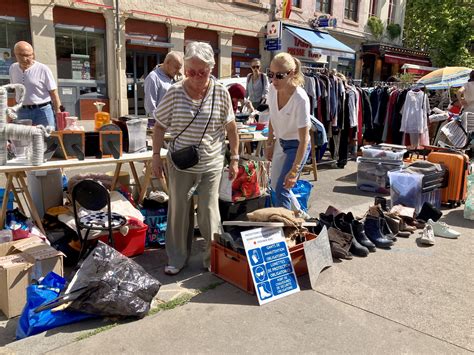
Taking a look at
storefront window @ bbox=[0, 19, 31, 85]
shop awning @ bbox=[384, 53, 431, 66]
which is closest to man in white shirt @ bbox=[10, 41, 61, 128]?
storefront window @ bbox=[0, 19, 31, 85]

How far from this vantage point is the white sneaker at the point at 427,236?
14.7 ft

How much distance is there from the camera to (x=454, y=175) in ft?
19.3

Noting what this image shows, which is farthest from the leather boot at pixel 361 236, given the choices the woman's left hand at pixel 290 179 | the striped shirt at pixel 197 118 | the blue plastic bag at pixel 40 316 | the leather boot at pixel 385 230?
the blue plastic bag at pixel 40 316

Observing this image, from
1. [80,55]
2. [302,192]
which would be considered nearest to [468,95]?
[302,192]

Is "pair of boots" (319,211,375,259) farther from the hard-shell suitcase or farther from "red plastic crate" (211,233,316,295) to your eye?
the hard-shell suitcase

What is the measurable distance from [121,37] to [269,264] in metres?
12.3

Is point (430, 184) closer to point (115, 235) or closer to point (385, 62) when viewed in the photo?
point (115, 235)

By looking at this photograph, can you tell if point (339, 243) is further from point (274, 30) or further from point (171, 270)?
point (274, 30)

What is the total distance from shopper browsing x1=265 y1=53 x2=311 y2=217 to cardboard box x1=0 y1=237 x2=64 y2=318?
199 cm

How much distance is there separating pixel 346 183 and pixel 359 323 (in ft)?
14.8

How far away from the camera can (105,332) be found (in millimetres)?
2795

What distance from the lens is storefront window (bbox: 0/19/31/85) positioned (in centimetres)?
1177

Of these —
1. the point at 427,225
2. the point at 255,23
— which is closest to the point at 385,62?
the point at 255,23

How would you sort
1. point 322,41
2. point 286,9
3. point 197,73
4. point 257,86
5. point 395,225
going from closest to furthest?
point 197,73, point 395,225, point 257,86, point 286,9, point 322,41
